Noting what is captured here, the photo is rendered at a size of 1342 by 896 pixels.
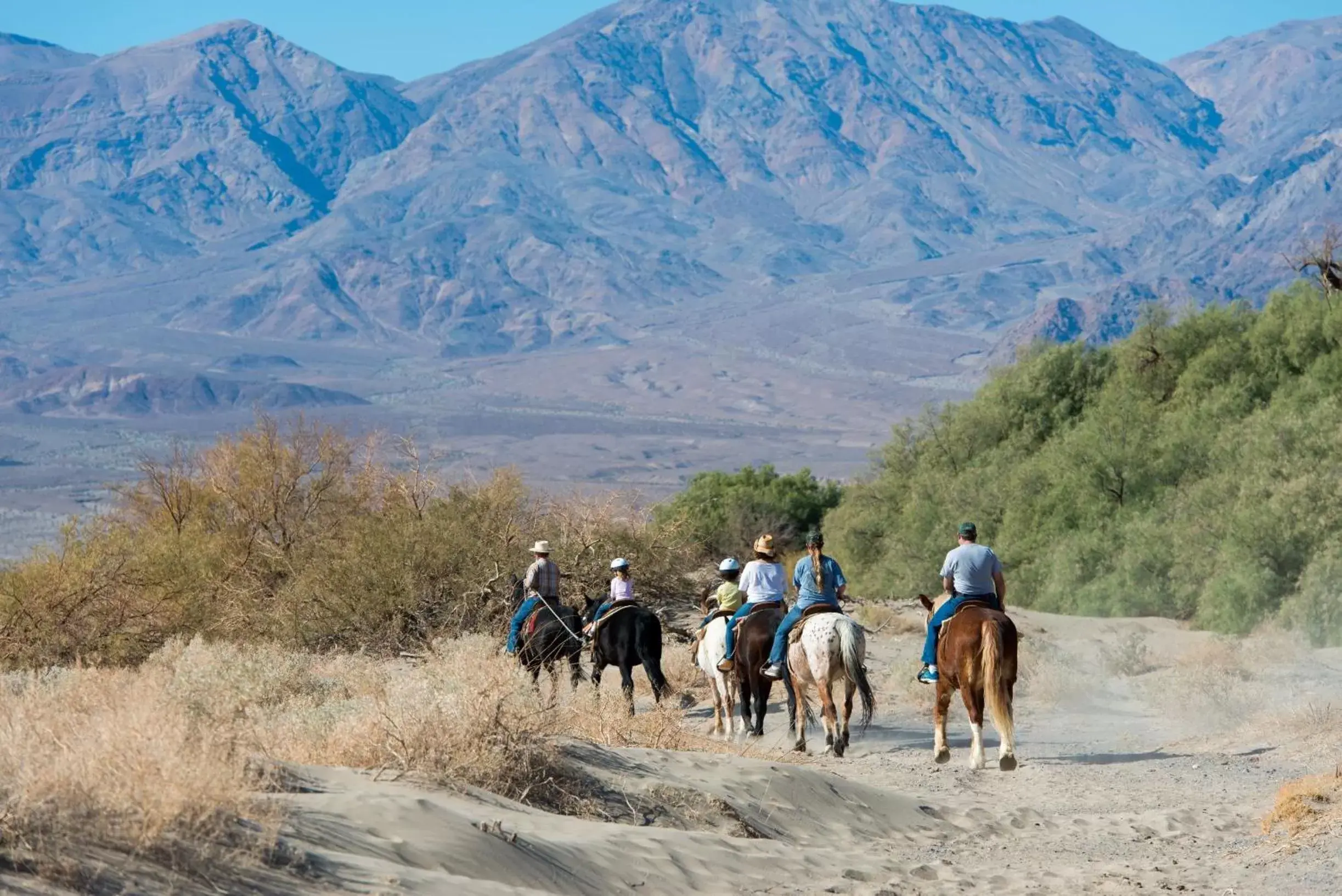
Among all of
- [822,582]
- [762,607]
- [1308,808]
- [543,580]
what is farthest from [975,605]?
[543,580]

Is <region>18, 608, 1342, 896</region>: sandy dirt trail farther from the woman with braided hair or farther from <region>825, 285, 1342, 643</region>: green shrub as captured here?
<region>825, 285, 1342, 643</region>: green shrub

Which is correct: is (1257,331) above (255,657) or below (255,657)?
above

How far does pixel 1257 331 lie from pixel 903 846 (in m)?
30.4

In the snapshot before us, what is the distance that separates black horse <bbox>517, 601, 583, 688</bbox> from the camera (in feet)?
62.3

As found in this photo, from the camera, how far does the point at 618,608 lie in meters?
19.1

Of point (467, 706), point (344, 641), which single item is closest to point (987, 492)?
point (344, 641)

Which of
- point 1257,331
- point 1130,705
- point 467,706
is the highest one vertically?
point 1257,331

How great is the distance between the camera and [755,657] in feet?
57.4

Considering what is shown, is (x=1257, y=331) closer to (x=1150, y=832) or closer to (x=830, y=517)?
(x=830, y=517)

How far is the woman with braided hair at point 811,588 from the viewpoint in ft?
53.4

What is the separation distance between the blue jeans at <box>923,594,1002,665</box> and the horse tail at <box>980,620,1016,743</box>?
49 centimetres

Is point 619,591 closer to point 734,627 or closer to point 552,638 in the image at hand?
point 552,638

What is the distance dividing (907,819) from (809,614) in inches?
152

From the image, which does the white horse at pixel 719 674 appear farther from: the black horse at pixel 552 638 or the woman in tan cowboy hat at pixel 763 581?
the black horse at pixel 552 638
